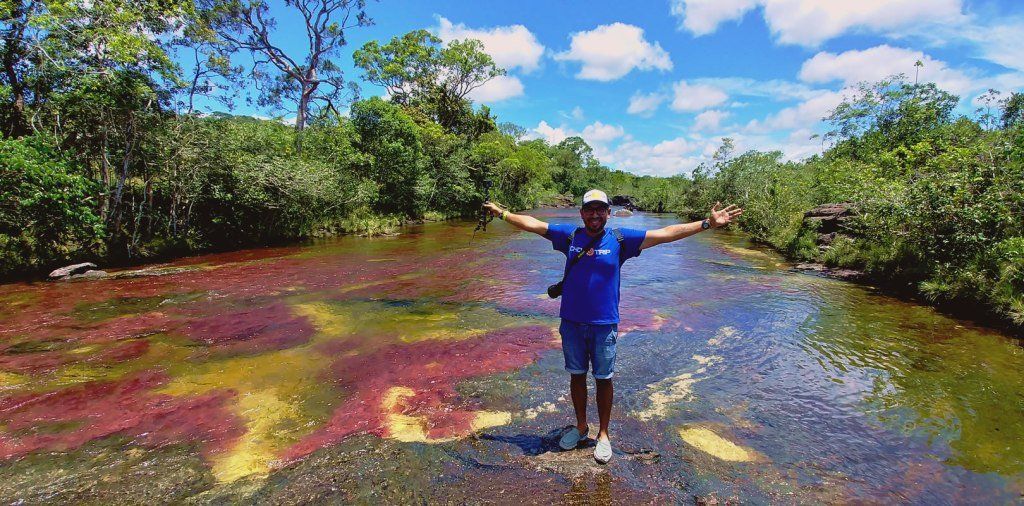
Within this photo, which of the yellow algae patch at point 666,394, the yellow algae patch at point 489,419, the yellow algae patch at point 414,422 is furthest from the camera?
the yellow algae patch at point 666,394

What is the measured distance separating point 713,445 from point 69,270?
15612 millimetres

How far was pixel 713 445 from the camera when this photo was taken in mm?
4305

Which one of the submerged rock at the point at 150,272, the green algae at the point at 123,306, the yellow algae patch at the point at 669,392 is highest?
the submerged rock at the point at 150,272

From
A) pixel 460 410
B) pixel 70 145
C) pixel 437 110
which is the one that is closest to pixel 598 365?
pixel 460 410

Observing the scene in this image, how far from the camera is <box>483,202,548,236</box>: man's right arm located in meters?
4.15

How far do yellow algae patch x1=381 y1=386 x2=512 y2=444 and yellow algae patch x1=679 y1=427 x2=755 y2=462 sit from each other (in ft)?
6.16

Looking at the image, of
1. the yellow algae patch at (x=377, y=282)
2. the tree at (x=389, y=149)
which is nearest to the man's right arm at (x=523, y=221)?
the yellow algae patch at (x=377, y=282)

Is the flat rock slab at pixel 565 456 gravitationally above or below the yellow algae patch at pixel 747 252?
below

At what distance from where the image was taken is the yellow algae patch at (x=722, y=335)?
7.54 meters

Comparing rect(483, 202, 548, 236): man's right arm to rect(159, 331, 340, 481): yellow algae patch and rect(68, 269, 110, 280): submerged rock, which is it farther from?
rect(68, 269, 110, 280): submerged rock

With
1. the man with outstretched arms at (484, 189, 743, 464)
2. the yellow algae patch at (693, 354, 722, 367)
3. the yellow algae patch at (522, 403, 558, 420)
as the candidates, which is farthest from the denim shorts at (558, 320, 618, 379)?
the yellow algae patch at (693, 354, 722, 367)

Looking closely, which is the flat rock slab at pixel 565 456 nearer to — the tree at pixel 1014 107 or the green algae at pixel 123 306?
the green algae at pixel 123 306

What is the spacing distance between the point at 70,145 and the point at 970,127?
33.2 m

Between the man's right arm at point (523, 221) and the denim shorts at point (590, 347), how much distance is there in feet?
2.98
